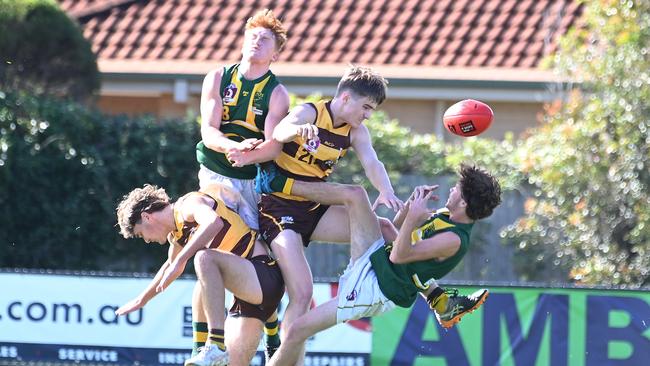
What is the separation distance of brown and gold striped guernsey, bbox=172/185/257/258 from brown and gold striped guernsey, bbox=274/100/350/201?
325mm

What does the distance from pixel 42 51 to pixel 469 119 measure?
7.33m

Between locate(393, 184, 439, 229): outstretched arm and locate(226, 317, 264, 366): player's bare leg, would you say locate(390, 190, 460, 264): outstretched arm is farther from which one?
locate(226, 317, 264, 366): player's bare leg

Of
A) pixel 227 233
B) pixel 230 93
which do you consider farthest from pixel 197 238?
pixel 230 93

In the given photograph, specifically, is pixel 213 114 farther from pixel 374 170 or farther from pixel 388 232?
pixel 388 232

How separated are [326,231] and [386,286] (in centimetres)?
52

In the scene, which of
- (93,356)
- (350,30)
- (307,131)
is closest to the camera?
(307,131)

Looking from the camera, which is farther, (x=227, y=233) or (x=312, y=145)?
(x=227, y=233)

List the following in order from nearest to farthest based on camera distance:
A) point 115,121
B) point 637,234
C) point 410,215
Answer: point 410,215 < point 637,234 < point 115,121

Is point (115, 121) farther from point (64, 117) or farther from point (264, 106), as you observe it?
point (264, 106)

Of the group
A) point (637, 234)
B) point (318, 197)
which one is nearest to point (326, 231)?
point (318, 197)

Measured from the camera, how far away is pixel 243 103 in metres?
8.12

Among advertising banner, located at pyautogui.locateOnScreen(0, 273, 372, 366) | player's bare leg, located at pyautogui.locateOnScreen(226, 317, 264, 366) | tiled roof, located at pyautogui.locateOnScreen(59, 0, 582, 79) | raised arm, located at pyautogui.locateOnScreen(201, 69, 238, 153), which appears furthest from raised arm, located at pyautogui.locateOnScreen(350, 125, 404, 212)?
tiled roof, located at pyautogui.locateOnScreen(59, 0, 582, 79)

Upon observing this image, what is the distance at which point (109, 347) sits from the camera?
429 inches

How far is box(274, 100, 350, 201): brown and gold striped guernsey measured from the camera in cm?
796
